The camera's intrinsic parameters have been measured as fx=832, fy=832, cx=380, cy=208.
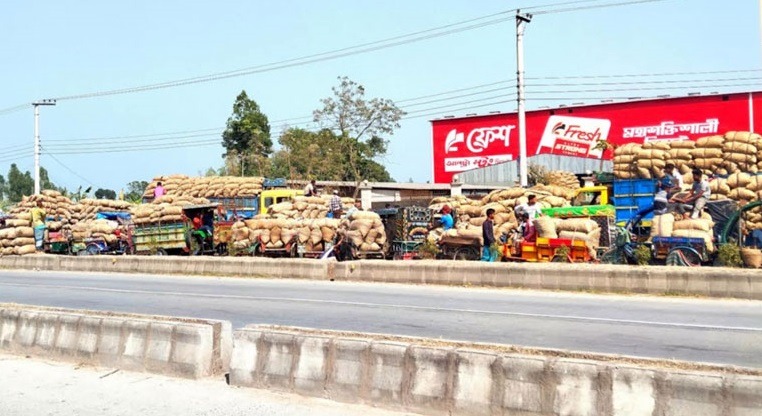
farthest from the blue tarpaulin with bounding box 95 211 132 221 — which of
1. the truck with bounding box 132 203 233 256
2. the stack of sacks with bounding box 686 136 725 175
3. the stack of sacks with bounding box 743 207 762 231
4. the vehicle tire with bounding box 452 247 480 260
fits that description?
the stack of sacks with bounding box 743 207 762 231

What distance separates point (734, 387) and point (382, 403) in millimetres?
3096

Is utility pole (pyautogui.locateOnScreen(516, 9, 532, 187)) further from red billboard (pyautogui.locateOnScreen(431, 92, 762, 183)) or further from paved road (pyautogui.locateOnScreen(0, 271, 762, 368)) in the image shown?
red billboard (pyautogui.locateOnScreen(431, 92, 762, 183))

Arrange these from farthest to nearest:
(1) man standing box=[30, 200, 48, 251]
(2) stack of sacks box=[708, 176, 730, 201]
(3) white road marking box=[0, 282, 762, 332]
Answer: (1) man standing box=[30, 200, 48, 251], (2) stack of sacks box=[708, 176, 730, 201], (3) white road marking box=[0, 282, 762, 332]

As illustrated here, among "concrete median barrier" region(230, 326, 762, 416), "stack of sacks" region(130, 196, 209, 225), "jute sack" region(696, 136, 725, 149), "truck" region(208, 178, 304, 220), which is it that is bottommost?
"concrete median barrier" region(230, 326, 762, 416)

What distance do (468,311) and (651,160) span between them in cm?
1399

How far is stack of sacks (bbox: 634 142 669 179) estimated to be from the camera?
26286mm

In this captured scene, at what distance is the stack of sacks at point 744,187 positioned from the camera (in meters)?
23.5

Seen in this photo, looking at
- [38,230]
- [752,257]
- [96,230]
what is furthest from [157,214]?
[752,257]

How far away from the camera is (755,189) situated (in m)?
23.6

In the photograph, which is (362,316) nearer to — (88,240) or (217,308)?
(217,308)

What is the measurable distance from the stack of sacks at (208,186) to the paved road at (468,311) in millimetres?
17517

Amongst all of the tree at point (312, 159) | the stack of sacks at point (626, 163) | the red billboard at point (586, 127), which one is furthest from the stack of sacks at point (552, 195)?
the tree at point (312, 159)

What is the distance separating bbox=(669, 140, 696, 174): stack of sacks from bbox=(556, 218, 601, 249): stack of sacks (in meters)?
6.36

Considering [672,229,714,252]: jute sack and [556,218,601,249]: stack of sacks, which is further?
[556,218,601,249]: stack of sacks
